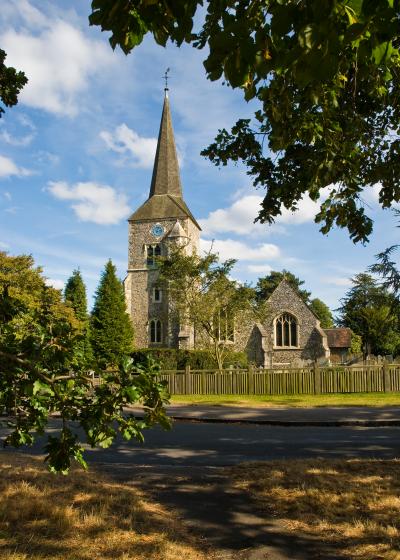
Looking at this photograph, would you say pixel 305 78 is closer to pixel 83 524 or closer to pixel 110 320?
pixel 83 524

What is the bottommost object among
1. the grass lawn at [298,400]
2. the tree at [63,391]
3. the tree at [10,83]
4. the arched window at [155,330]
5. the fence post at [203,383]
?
the grass lawn at [298,400]

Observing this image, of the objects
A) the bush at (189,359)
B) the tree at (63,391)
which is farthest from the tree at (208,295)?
the tree at (63,391)

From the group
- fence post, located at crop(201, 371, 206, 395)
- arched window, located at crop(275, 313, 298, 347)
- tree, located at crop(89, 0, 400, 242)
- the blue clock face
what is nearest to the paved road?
tree, located at crop(89, 0, 400, 242)

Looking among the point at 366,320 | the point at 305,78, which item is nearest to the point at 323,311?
the point at 366,320

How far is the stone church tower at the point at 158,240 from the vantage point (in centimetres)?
5084

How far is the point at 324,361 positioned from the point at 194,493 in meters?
37.2

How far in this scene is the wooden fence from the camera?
21750mm

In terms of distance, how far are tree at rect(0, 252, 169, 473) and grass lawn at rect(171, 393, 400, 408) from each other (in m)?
15.4

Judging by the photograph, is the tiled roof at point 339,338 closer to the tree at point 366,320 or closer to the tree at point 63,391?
the tree at point 366,320

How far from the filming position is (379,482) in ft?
18.8

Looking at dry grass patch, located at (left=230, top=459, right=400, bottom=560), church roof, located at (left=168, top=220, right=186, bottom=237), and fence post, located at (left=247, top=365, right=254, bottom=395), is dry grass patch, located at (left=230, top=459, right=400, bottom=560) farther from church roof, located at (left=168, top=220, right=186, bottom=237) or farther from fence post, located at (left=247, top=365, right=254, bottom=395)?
church roof, located at (left=168, top=220, right=186, bottom=237)

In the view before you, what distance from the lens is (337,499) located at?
5.14 m

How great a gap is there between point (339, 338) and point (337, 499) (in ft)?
157

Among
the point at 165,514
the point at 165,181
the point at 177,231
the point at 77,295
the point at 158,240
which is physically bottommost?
the point at 165,514
